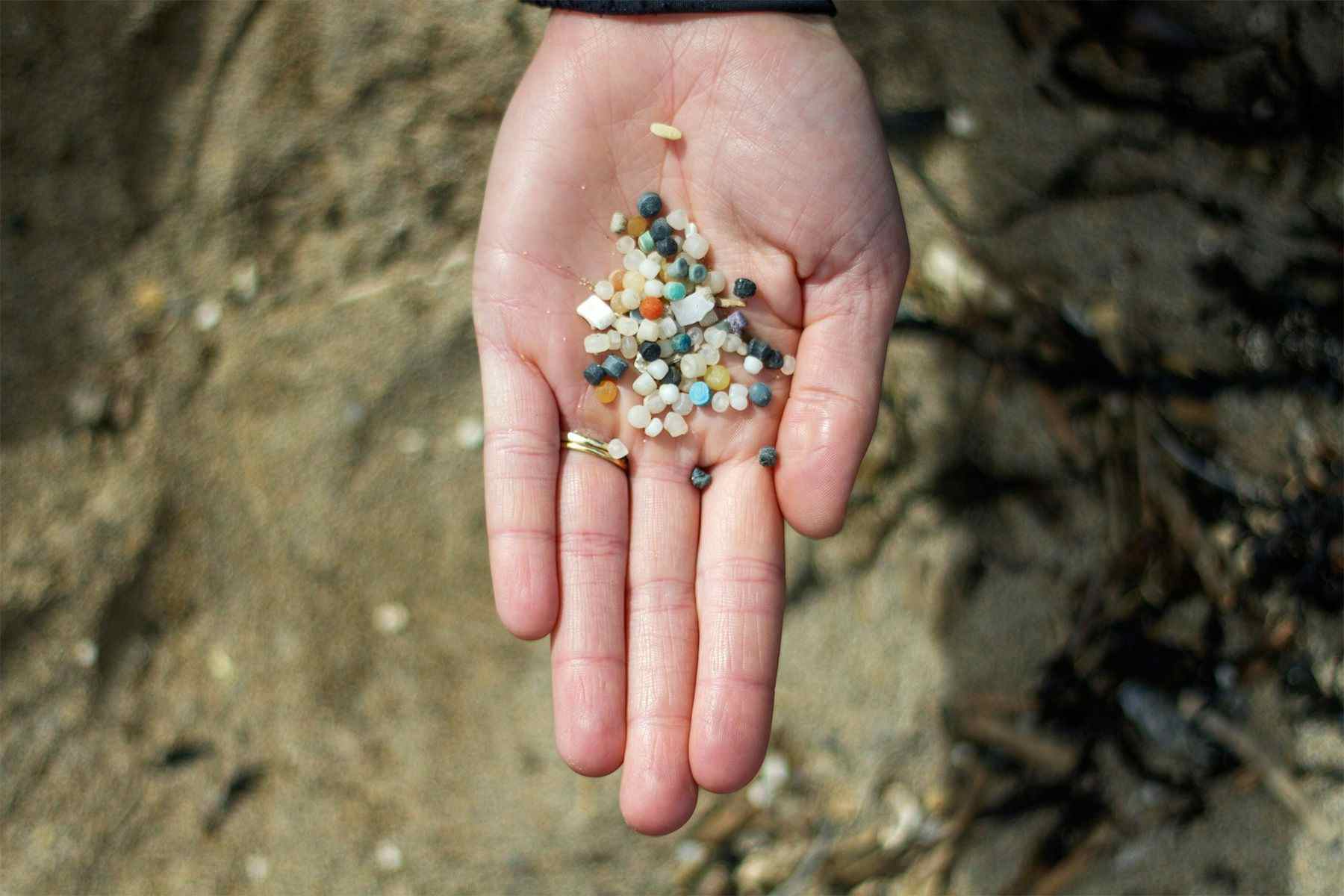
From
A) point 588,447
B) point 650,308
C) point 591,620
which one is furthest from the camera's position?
point 650,308

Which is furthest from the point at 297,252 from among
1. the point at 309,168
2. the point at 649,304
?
the point at 649,304

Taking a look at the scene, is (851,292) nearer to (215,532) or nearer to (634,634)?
(634,634)

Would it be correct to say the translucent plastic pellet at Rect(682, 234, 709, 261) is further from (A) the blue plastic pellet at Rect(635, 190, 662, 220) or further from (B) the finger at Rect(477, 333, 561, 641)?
(B) the finger at Rect(477, 333, 561, 641)

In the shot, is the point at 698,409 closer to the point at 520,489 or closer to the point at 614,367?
the point at 614,367

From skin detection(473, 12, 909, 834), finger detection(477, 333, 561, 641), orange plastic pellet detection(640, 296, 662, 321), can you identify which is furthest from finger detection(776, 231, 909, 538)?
finger detection(477, 333, 561, 641)

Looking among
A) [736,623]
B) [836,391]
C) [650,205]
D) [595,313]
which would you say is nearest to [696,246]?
[650,205]

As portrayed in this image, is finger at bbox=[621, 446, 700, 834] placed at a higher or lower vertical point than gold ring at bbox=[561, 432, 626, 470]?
lower
